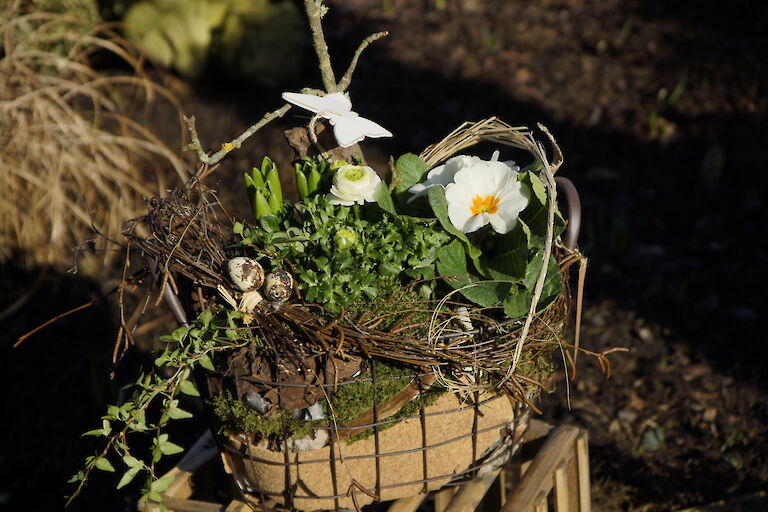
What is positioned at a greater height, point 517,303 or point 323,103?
point 323,103

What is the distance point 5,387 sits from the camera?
2684 millimetres

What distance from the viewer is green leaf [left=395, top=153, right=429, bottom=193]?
53.8 inches

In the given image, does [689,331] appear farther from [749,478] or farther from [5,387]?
[5,387]

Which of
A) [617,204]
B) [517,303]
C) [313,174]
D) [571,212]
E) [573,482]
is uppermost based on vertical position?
[313,174]

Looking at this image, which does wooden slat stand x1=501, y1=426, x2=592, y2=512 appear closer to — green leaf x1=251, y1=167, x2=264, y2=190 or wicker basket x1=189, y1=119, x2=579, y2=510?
wicker basket x1=189, y1=119, x2=579, y2=510

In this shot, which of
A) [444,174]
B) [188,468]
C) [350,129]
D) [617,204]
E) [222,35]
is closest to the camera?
[350,129]

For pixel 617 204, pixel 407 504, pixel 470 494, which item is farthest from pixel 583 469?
pixel 617 204

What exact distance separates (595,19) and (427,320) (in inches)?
141

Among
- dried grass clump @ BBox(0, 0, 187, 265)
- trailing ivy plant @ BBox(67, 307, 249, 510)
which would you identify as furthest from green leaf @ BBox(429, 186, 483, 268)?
dried grass clump @ BBox(0, 0, 187, 265)

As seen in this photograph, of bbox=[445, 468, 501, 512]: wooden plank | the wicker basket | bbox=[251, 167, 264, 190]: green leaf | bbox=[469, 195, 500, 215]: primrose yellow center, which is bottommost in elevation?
bbox=[445, 468, 501, 512]: wooden plank

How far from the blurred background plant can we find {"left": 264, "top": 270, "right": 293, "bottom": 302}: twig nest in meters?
3.01

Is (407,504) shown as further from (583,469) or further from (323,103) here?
(323,103)

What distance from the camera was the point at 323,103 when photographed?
1.29 meters

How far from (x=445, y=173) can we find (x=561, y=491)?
811 mm
